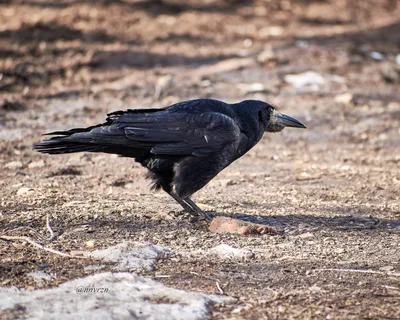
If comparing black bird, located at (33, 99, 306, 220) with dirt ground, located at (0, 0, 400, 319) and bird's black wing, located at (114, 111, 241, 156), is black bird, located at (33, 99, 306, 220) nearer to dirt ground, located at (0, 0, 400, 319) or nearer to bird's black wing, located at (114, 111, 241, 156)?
bird's black wing, located at (114, 111, 241, 156)

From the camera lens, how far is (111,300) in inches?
142

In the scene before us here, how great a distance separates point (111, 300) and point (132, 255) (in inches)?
27.7

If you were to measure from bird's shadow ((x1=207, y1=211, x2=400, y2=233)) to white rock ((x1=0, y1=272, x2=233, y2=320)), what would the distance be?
4.84 feet

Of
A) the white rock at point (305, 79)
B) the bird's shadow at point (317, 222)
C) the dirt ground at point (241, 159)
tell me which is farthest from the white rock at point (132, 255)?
the white rock at point (305, 79)

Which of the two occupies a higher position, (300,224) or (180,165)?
(180,165)

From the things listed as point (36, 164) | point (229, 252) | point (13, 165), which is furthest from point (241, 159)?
point (229, 252)

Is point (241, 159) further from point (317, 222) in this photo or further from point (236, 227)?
point (236, 227)

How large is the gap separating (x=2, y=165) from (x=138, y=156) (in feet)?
6.99

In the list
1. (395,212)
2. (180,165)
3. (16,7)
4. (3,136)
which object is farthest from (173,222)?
(16,7)

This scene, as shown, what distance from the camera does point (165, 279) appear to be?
4.02 meters

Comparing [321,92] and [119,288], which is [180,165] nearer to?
[119,288]

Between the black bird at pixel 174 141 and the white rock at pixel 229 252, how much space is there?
1.94 feet

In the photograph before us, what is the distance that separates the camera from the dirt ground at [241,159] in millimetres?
4180

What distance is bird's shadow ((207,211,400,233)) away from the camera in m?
A: 5.15
